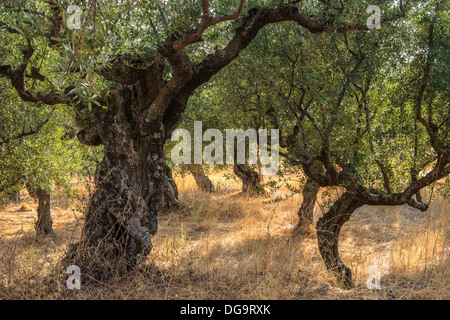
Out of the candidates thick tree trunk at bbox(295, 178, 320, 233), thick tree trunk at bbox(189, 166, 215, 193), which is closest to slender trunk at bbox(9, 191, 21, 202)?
thick tree trunk at bbox(189, 166, 215, 193)

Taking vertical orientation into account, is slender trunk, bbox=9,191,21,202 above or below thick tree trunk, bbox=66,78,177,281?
below

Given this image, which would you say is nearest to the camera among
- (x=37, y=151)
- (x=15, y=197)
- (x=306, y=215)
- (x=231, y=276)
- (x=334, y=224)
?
(x=231, y=276)

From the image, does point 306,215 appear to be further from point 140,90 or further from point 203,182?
point 203,182

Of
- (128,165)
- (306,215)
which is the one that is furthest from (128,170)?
(306,215)

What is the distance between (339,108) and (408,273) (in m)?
3.44

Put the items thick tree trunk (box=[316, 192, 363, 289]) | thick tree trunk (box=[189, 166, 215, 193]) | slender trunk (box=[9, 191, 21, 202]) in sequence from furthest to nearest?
slender trunk (box=[9, 191, 21, 202]) → thick tree trunk (box=[189, 166, 215, 193]) → thick tree trunk (box=[316, 192, 363, 289])

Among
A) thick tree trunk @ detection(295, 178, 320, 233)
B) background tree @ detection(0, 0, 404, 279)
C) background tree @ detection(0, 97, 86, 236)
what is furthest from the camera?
thick tree trunk @ detection(295, 178, 320, 233)

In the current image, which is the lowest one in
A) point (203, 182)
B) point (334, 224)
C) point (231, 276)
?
point (231, 276)

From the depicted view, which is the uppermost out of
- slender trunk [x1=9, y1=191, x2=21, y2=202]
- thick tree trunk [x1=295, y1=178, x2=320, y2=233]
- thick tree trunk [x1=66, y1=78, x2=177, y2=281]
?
thick tree trunk [x1=66, y1=78, x2=177, y2=281]

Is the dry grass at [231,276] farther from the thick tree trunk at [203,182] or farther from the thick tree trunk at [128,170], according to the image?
the thick tree trunk at [203,182]

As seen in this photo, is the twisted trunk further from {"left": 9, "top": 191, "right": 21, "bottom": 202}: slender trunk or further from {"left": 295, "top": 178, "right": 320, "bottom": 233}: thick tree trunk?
{"left": 9, "top": 191, "right": 21, "bottom": 202}: slender trunk

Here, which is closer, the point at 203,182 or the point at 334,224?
the point at 334,224

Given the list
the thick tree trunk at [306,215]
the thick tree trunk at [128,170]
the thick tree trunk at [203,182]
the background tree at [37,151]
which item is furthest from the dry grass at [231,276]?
the thick tree trunk at [203,182]
